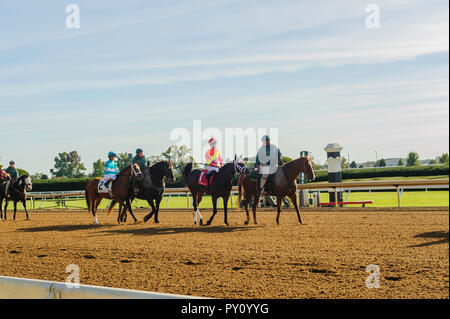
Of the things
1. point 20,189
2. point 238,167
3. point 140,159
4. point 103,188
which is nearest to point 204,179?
point 238,167

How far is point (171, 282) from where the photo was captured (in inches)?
248

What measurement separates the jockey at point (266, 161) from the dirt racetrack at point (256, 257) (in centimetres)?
118

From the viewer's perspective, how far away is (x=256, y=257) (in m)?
7.77

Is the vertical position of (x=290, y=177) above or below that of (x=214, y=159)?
below

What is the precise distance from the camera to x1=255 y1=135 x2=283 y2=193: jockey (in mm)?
12578

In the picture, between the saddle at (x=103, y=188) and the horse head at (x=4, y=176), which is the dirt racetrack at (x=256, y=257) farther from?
the horse head at (x=4, y=176)

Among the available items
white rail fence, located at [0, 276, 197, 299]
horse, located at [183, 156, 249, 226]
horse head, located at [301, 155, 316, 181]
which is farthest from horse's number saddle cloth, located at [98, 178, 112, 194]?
white rail fence, located at [0, 276, 197, 299]

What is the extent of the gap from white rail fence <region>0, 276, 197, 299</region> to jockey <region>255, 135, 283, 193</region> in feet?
27.1

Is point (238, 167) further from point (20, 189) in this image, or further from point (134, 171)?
point (20, 189)

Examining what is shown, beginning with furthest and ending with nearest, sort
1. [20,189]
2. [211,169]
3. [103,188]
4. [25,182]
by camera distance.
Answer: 1. [20,189]
2. [25,182]
3. [103,188]
4. [211,169]

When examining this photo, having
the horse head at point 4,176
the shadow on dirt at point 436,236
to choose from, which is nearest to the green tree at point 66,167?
the horse head at point 4,176

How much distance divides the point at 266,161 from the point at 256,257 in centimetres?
521
